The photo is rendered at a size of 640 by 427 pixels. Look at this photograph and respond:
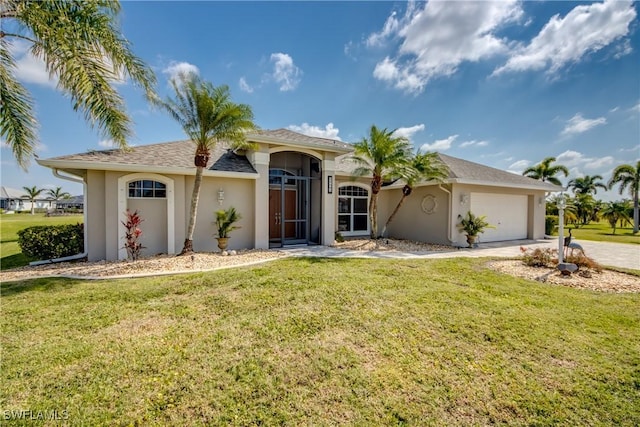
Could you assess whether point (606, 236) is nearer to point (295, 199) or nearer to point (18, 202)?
point (295, 199)

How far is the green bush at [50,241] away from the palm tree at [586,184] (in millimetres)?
59849

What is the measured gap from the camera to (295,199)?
1463 centimetres

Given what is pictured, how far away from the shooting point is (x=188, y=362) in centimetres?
369

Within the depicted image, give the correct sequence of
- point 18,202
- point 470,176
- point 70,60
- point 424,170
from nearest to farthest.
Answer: point 70,60 < point 424,170 < point 470,176 < point 18,202

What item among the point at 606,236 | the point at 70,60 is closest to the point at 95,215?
the point at 70,60

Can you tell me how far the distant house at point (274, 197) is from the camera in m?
9.95

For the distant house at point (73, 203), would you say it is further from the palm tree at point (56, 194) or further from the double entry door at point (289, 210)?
the double entry door at point (289, 210)

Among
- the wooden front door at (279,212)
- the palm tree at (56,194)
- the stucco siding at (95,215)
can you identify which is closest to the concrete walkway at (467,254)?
the wooden front door at (279,212)

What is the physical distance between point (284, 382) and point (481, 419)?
2222mm

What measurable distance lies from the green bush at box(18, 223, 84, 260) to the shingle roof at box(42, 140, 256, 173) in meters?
2.91

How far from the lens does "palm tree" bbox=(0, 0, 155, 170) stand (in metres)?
6.65

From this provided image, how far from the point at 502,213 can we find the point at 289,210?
13.0 m

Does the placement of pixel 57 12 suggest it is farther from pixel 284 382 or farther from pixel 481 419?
pixel 481 419

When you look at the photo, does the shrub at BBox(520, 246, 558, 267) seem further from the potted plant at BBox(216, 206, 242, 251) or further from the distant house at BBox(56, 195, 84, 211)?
the distant house at BBox(56, 195, 84, 211)
